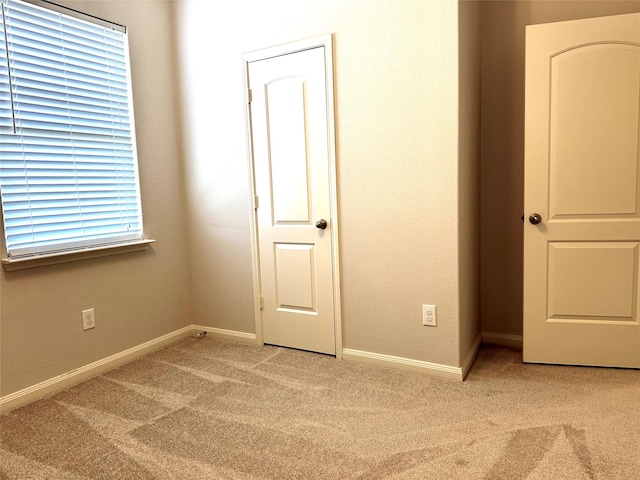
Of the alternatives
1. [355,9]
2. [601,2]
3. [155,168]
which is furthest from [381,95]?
[155,168]

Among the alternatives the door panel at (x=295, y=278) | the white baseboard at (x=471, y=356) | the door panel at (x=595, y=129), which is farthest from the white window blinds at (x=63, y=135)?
the door panel at (x=595, y=129)

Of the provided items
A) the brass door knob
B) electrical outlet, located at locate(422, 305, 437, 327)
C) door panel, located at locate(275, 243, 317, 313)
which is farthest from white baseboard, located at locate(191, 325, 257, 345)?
the brass door knob

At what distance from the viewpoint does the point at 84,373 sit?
2.85 meters

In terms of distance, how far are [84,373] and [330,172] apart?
1.98 metres

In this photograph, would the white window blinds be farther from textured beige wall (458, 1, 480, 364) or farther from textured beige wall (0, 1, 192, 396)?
textured beige wall (458, 1, 480, 364)

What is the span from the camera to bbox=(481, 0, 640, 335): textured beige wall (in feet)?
9.82

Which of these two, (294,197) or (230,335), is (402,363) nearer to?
(294,197)

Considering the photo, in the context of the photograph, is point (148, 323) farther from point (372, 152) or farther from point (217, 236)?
point (372, 152)

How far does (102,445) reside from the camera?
2082mm

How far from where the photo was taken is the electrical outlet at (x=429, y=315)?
2.66 m

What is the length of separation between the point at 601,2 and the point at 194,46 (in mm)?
2671

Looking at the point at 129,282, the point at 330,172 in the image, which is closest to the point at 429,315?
the point at 330,172

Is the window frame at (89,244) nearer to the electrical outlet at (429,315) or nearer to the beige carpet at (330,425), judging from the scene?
the beige carpet at (330,425)

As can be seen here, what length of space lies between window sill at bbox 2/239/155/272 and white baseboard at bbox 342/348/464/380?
Answer: 1580 mm
